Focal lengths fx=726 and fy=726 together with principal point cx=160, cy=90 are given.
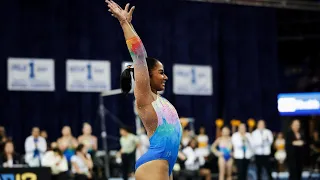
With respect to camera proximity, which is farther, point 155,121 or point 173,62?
point 173,62

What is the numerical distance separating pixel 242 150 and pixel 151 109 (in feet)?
40.9

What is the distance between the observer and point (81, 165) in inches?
609

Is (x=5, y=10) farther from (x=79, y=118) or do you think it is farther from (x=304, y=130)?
(x=304, y=130)

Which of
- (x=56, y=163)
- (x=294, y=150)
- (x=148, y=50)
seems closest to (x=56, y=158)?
(x=56, y=163)

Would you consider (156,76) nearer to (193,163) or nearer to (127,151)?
(127,151)

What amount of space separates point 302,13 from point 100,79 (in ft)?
30.6

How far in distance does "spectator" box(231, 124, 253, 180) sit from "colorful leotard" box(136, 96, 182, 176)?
12.0m

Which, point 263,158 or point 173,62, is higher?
point 173,62

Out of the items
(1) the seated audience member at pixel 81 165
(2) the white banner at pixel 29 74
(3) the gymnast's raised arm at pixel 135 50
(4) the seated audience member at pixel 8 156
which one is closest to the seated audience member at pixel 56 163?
(1) the seated audience member at pixel 81 165

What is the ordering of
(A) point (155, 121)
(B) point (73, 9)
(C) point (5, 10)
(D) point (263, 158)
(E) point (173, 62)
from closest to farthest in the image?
1. (A) point (155, 121)
2. (D) point (263, 158)
3. (C) point (5, 10)
4. (B) point (73, 9)
5. (E) point (173, 62)

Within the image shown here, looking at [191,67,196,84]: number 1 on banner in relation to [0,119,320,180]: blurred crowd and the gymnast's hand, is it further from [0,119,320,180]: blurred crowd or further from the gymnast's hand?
the gymnast's hand

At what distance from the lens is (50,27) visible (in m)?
21.6

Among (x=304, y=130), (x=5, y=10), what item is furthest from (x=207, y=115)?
(x=5, y=10)

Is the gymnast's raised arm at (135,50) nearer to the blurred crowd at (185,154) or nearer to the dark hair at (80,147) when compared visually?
the blurred crowd at (185,154)
